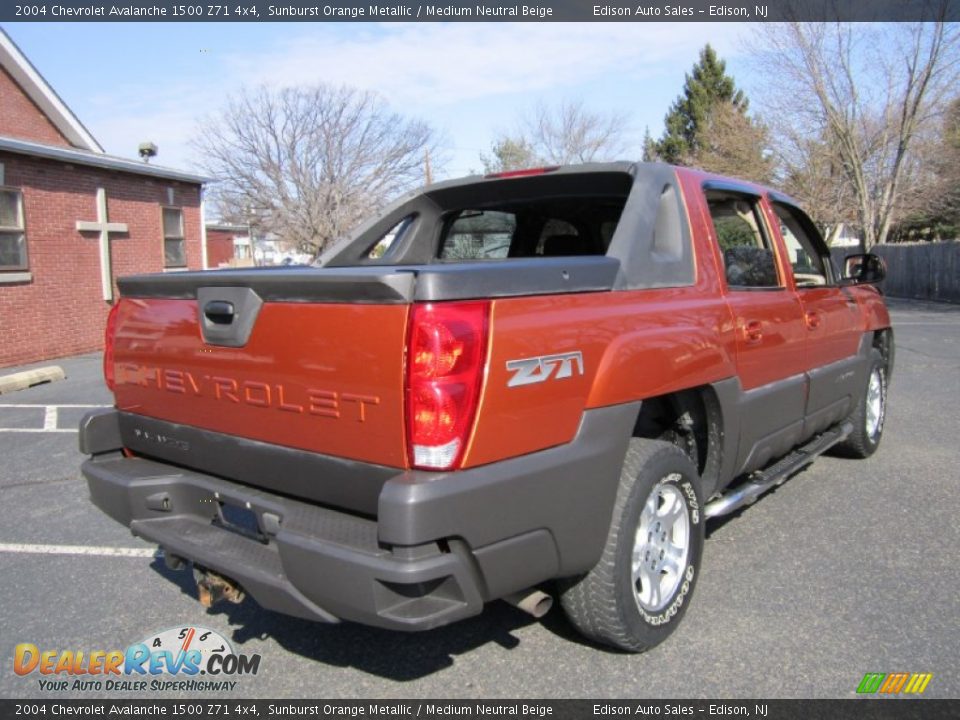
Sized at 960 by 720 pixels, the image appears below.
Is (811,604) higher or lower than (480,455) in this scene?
lower

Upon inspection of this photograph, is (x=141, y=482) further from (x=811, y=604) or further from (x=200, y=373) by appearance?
(x=811, y=604)

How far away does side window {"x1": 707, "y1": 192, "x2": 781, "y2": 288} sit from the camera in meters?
3.85

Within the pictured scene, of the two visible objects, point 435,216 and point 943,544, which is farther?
point 435,216

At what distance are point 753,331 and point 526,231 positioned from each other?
145cm

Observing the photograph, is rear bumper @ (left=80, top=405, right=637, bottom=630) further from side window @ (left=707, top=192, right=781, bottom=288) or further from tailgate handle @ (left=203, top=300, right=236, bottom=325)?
side window @ (left=707, top=192, right=781, bottom=288)

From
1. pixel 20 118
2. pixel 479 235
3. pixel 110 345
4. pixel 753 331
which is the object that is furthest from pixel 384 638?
pixel 20 118

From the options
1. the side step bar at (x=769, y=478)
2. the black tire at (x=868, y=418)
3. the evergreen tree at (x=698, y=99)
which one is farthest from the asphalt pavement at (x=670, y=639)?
the evergreen tree at (x=698, y=99)

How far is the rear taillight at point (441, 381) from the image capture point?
7.21 feet

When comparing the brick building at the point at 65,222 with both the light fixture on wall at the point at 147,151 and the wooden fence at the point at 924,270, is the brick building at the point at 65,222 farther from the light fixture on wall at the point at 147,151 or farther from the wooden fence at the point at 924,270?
the wooden fence at the point at 924,270

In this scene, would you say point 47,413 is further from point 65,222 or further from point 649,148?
point 649,148
